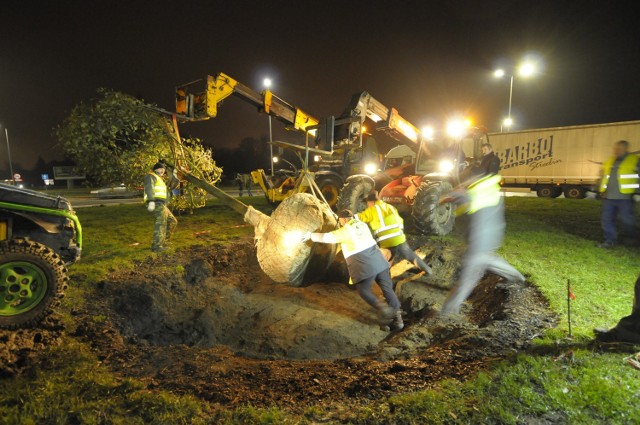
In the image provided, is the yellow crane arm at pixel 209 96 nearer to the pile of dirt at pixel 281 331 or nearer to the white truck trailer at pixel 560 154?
the pile of dirt at pixel 281 331

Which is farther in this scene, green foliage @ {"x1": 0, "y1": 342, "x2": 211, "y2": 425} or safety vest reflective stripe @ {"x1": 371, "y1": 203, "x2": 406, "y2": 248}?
safety vest reflective stripe @ {"x1": 371, "y1": 203, "x2": 406, "y2": 248}

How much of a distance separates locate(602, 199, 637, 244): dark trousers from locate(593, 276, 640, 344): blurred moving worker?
424cm

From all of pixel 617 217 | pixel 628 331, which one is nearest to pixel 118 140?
pixel 628 331

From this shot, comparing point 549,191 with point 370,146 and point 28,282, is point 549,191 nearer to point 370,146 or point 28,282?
point 370,146

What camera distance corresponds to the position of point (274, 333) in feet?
16.2

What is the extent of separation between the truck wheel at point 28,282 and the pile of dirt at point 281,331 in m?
0.49

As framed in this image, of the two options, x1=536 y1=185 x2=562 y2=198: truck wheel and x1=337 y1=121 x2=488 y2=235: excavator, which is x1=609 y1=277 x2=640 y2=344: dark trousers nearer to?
x1=337 y1=121 x2=488 y2=235: excavator

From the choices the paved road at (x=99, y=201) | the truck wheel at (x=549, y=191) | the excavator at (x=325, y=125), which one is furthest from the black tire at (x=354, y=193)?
the truck wheel at (x=549, y=191)

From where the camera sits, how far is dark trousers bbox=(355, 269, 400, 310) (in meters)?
4.98

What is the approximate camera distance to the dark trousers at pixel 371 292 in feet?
16.3

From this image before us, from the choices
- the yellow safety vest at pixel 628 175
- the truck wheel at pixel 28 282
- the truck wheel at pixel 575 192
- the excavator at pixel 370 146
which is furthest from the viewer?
the truck wheel at pixel 575 192

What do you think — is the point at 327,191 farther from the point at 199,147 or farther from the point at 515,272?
the point at 515,272

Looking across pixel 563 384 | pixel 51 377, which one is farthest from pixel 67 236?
pixel 563 384

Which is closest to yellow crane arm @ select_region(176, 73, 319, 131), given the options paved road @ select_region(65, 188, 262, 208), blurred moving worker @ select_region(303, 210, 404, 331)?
blurred moving worker @ select_region(303, 210, 404, 331)
